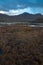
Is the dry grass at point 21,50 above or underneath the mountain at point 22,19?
above

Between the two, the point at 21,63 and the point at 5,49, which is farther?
the point at 5,49

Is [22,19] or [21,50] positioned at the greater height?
[21,50]

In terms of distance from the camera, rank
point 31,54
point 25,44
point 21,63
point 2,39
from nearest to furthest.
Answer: point 21,63
point 31,54
point 25,44
point 2,39

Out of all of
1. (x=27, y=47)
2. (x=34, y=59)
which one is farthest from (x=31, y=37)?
(x=34, y=59)

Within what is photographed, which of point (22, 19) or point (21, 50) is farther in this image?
point (22, 19)

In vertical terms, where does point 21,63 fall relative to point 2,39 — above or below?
below

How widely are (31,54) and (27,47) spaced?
920mm

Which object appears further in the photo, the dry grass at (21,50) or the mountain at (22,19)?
the mountain at (22,19)

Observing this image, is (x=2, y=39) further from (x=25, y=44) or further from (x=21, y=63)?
(x=21, y=63)

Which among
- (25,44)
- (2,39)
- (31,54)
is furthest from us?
(2,39)

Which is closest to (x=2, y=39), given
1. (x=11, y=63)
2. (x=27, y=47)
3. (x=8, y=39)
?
(x=8, y=39)

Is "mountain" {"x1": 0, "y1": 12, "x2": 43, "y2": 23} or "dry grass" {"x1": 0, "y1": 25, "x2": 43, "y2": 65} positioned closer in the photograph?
"dry grass" {"x1": 0, "y1": 25, "x2": 43, "y2": 65}

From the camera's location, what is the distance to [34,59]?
13.1 m

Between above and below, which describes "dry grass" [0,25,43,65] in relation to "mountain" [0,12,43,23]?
above
